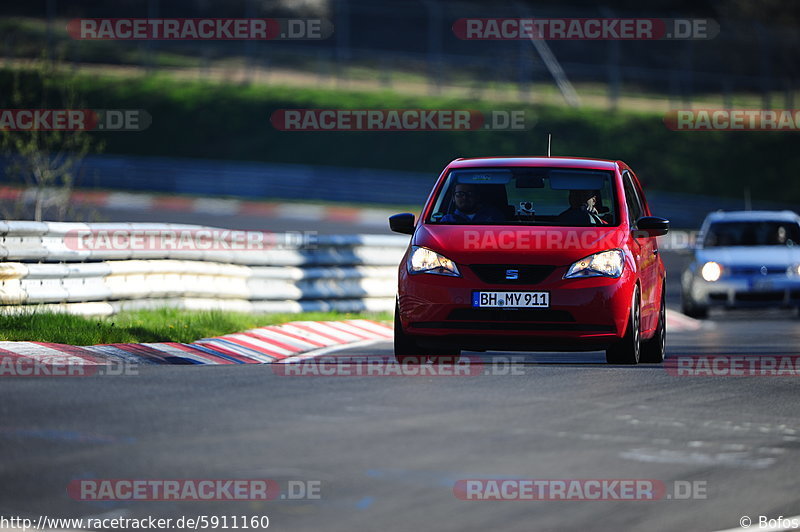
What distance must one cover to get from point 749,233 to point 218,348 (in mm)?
10455

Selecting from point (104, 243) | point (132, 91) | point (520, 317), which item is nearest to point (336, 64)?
point (132, 91)

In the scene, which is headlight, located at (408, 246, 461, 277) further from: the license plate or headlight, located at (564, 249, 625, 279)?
headlight, located at (564, 249, 625, 279)

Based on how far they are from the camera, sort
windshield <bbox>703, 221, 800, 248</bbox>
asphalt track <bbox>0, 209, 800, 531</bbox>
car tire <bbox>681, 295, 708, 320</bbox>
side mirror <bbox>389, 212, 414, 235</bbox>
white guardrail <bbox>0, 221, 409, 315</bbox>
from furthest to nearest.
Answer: windshield <bbox>703, 221, 800, 248</bbox> < car tire <bbox>681, 295, 708, 320</bbox> < white guardrail <bbox>0, 221, 409, 315</bbox> < side mirror <bbox>389, 212, 414, 235</bbox> < asphalt track <bbox>0, 209, 800, 531</bbox>

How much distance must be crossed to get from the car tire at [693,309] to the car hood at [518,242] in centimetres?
929

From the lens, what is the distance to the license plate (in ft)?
37.3

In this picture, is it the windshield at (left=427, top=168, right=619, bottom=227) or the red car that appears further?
the windshield at (left=427, top=168, right=619, bottom=227)

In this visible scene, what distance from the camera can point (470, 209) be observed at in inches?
488

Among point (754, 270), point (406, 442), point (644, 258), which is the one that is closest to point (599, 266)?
point (644, 258)

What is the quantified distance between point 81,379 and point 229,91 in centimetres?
3939

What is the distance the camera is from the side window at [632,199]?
12680mm

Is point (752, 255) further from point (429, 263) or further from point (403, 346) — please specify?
point (429, 263)

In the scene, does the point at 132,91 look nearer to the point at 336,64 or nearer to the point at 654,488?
the point at 336,64

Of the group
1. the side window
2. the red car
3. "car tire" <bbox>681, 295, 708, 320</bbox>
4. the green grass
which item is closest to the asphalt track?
the red car

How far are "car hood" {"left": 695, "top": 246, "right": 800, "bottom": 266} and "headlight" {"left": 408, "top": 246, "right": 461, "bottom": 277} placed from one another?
9.57 meters
